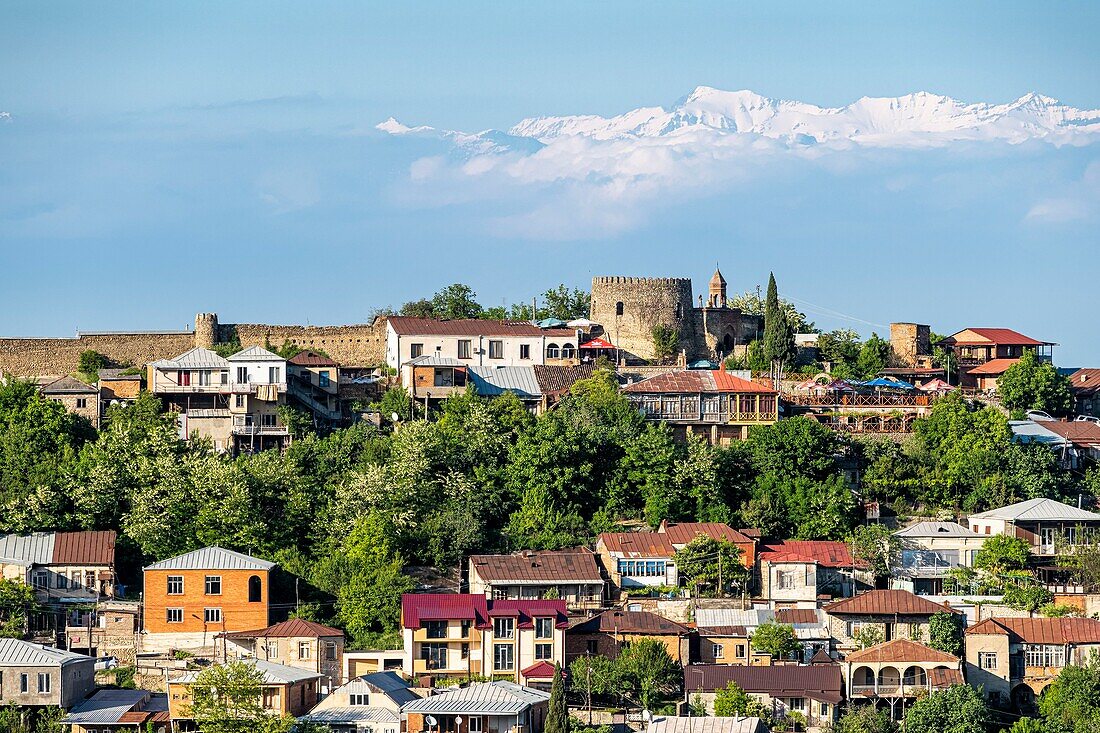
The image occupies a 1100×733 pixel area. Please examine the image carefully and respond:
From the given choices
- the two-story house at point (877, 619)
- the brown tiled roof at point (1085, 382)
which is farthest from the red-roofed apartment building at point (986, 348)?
the two-story house at point (877, 619)

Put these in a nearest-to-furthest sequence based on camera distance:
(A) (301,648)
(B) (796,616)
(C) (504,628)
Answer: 1. (C) (504,628)
2. (A) (301,648)
3. (B) (796,616)

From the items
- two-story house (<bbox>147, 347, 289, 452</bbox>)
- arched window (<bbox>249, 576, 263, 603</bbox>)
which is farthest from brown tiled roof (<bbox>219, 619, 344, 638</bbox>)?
two-story house (<bbox>147, 347, 289, 452</bbox>)

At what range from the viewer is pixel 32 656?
52031 mm

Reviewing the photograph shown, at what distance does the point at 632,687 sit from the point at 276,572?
35.8 ft

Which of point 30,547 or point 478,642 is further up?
point 30,547

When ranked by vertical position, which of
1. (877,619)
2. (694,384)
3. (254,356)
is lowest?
(877,619)

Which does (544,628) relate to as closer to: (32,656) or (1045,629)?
(32,656)

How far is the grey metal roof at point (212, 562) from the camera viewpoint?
56.2 m

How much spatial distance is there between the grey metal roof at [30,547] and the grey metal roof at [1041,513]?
83.0 feet

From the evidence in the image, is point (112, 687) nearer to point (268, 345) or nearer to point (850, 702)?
point (850, 702)

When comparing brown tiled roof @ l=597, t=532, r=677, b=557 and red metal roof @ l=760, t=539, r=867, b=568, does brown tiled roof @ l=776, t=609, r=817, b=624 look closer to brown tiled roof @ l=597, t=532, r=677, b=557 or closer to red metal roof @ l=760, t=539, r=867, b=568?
red metal roof @ l=760, t=539, r=867, b=568

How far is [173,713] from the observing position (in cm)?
5100

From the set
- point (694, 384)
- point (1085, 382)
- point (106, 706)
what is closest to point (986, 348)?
point (1085, 382)

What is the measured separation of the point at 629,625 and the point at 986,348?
98.9 feet
